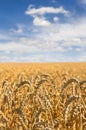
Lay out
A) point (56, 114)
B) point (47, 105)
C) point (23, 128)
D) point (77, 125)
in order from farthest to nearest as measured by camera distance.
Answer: point (56, 114)
point (77, 125)
point (47, 105)
point (23, 128)

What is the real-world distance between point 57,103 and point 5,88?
88 centimetres

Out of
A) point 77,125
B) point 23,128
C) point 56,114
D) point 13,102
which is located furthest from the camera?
point 56,114

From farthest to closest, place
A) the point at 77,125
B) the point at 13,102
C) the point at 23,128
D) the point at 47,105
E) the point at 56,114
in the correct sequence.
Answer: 1. the point at 56,114
2. the point at 13,102
3. the point at 77,125
4. the point at 47,105
5. the point at 23,128

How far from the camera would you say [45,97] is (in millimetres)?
4203

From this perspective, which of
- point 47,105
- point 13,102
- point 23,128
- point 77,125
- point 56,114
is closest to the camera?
point 23,128

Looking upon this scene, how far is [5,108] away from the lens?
5.25m

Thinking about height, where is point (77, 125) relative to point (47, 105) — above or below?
below

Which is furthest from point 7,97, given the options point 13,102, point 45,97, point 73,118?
point 73,118

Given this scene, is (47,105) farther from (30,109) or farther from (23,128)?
(30,109)

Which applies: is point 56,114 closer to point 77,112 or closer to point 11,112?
point 11,112

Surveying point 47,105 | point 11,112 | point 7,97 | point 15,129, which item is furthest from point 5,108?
point 47,105

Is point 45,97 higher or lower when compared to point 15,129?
higher

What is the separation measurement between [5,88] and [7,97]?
0.54 metres

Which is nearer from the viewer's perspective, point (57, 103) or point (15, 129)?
point (15, 129)
